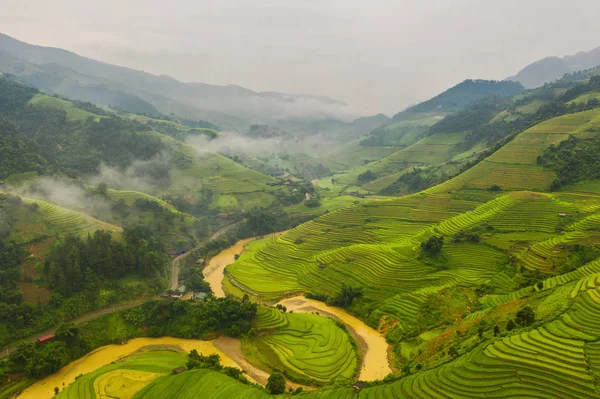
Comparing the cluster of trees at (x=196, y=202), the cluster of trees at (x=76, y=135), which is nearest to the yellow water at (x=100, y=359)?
the cluster of trees at (x=196, y=202)

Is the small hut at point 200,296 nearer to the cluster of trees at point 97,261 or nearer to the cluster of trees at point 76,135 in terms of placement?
the cluster of trees at point 97,261

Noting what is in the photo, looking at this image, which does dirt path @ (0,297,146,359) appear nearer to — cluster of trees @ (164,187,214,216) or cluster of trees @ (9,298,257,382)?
cluster of trees @ (9,298,257,382)

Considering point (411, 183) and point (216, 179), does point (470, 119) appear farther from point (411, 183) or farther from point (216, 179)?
point (216, 179)

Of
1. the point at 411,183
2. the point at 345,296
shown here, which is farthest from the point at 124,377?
the point at 411,183

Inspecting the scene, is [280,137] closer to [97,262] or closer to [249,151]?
[249,151]

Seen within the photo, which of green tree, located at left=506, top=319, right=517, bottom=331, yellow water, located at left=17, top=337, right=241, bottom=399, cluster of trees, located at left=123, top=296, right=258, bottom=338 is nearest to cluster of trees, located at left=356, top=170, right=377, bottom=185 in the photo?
cluster of trees, located at left=123, top=296, right=258, bottom=338

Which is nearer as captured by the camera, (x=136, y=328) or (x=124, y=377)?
(x=124, y=377)
